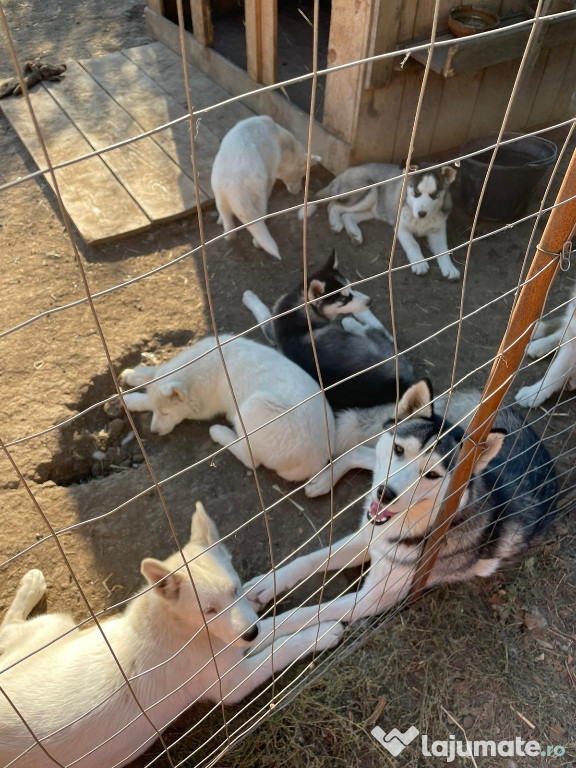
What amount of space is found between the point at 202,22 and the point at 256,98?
109 cm

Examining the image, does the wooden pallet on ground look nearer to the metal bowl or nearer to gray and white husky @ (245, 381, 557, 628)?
the metal bowl

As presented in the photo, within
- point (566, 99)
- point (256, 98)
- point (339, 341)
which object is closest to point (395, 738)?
point (339, 341)

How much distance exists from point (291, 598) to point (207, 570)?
0.90 metres

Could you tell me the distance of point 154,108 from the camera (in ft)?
19.5

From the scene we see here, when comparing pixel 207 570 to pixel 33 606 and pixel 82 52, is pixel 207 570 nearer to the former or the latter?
pixel 33 606

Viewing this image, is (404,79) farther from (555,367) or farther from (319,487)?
(319,487)

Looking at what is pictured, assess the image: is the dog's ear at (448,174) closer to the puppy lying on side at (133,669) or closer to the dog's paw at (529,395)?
the dog's paw at (529,395)

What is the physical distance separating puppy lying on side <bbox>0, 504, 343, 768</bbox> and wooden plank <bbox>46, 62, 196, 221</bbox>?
3.47m

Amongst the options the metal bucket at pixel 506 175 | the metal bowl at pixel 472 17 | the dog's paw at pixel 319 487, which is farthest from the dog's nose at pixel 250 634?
the metal bowl at pixel 472 17

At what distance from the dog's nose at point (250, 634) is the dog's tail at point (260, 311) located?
2257 millimetres

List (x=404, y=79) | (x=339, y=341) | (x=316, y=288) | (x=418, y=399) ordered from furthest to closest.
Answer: (x=404, y=79) < (x=316, y=288) < (x=339, y=341) < (x=418, y=399)

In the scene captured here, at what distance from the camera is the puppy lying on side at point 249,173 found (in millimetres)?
4594

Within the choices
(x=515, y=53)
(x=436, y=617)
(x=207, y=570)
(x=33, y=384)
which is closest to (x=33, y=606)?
(x=207, y=570)

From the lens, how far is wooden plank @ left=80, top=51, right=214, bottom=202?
545 cm
